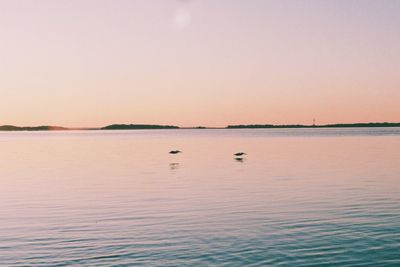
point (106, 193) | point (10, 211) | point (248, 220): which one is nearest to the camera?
point (248, 220)

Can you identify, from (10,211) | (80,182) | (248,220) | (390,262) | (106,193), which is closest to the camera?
(390,262)

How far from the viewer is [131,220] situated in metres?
29.9

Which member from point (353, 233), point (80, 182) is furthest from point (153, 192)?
point (353, 233)

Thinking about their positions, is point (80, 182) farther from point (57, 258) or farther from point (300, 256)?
point (300, 256)

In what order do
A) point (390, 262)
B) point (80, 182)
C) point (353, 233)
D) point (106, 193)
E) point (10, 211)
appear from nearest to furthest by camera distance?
point (390, 262) → point (353, 233) → point (10, 211) → point (106, 193) → point (80, 182)

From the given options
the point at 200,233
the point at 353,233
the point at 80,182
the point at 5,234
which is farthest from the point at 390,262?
the point at 80,182

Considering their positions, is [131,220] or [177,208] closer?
[131,220]

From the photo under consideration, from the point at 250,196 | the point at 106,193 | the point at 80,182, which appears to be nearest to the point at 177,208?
the point at 250,196

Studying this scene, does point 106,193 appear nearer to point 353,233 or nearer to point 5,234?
point 5,234

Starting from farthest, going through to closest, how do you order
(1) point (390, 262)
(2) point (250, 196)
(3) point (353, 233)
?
(2) point (250, 196)
(3) point (353, 233)
(1) point (390, 262)

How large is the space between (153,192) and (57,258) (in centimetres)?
2290

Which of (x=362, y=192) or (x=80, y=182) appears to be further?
(x=80, y=182)

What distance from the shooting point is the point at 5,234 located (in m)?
26.3

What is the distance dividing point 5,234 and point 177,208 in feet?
38.2
